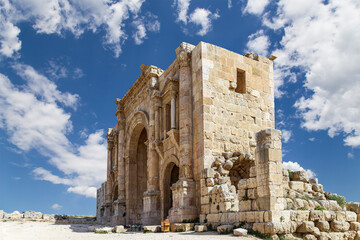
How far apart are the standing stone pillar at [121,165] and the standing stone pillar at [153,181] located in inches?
174

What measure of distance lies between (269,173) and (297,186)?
6.93 ft

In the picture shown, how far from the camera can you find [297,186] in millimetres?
10570

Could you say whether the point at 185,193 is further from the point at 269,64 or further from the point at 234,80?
the point at 269,64

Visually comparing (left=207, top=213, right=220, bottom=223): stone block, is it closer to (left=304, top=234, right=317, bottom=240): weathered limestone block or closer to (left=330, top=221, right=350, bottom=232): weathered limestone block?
(left=304, top=234, right=317, bottom=240): weathered limestone block

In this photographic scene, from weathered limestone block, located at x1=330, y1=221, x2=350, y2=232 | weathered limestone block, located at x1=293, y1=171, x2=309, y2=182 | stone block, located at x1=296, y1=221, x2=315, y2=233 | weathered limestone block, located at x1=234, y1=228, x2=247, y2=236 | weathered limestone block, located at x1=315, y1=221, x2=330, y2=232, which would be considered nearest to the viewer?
weathered limestone block, located at x1=234, y1=228, x2=247, y2=236

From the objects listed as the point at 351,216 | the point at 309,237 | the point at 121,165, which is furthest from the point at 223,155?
the point at 121,165

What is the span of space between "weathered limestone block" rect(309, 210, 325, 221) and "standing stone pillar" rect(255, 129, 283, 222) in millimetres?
1024

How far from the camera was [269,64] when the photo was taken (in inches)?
623

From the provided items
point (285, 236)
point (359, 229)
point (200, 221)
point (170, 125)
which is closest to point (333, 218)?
point (359, 229)

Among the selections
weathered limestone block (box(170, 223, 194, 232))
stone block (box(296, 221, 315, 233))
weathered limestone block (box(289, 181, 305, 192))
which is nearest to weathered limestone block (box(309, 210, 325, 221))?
stone block (box(296, 221, 315, 233))

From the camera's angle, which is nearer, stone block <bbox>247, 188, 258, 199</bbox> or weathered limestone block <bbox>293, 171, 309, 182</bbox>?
stone block <bbox>247, 188, 258, 199</bbox>

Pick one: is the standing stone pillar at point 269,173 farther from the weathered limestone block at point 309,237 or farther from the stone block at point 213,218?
the stone block at point 213,218

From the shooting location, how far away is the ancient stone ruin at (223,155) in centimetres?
916

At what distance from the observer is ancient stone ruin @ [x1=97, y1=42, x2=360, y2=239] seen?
9156 mm
